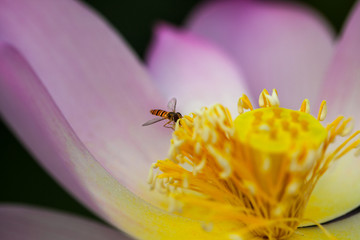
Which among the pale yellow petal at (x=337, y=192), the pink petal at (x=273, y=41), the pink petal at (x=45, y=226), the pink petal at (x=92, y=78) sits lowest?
the pink petal at (x=45, y=226)

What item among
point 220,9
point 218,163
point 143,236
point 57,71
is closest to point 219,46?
point 220,9

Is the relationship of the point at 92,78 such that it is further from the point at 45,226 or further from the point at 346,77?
the point at 346,77

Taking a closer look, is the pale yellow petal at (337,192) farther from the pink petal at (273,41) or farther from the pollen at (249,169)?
the pink petal at (273,41)

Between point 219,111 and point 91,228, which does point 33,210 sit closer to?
point 91,228

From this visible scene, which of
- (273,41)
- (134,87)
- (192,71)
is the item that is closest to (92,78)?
(134,87)

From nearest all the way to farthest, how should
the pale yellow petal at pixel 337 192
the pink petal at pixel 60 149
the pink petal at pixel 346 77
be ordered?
the pink petal at pixel 60 149
the pale yellow petal at pixel 337 192
the pink petal at pixel 346 77

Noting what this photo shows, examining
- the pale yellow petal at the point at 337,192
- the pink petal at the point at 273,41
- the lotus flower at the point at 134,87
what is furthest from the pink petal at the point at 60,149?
the pink petal at the point at 273,41
